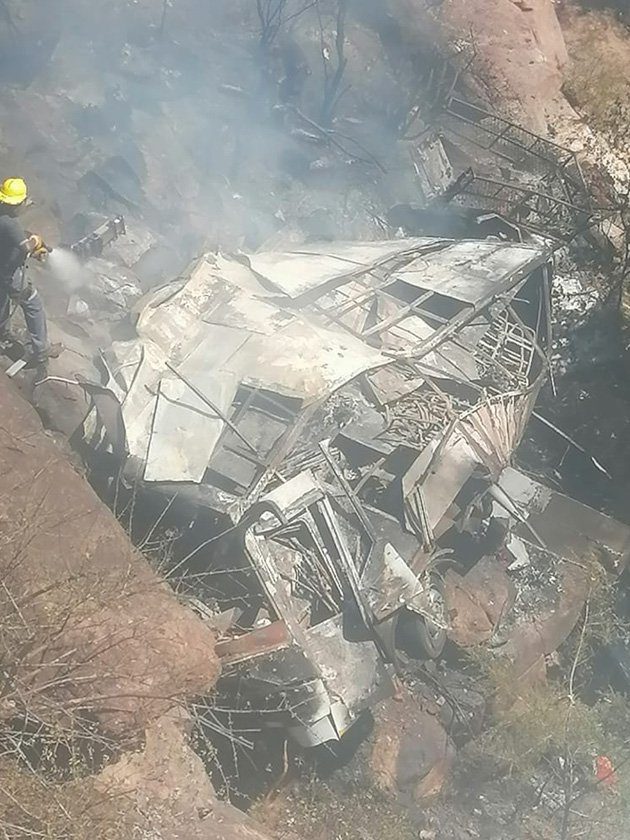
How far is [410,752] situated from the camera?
20.7 feet

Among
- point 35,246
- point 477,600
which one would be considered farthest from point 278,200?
point 477,600

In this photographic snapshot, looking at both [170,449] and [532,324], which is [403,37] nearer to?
[532,324]

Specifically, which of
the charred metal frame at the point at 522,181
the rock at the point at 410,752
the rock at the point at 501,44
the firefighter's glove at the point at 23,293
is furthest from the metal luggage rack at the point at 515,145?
the rock at the point at 410,752

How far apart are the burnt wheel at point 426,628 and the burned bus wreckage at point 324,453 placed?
19 mm

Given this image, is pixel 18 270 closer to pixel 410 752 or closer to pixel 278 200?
pixel 278 200

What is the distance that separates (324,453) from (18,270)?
9.20 ft

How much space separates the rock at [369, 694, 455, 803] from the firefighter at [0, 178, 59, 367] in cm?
414

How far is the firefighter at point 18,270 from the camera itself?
591 cm

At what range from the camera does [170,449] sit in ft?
19.9

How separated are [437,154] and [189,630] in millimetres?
8259

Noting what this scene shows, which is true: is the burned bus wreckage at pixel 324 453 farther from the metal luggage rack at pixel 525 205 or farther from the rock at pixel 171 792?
the metal luggage rack at pixel 525 205

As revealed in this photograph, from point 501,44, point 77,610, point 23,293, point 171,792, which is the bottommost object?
point 171,792

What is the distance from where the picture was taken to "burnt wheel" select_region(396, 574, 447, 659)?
633cm

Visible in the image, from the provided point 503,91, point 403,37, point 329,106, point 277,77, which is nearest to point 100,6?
point 277,77
